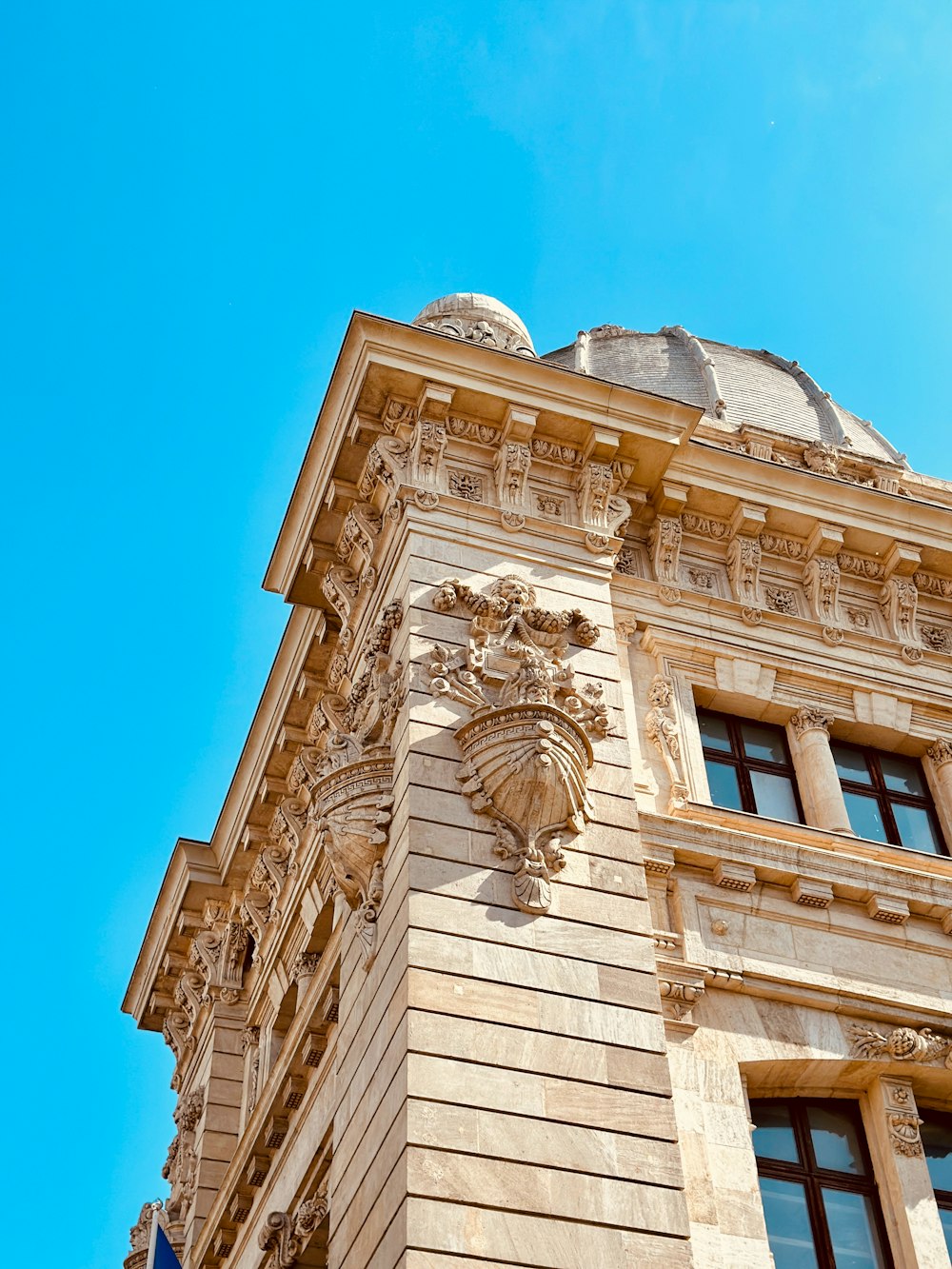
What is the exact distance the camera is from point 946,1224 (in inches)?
734

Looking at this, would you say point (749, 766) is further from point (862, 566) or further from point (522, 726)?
point (522, 726)

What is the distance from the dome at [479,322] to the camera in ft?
82.0

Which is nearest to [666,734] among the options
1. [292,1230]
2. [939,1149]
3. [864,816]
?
[864,816]

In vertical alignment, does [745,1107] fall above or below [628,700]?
below

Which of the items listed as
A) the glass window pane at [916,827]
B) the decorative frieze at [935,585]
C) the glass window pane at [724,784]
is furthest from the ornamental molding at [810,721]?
the decorative frieze at [935,585]

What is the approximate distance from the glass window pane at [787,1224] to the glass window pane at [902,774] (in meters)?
7.06

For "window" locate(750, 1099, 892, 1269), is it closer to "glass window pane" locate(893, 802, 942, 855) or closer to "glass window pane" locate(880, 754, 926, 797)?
"glass window pane" locate(893, 802, 942, 855)

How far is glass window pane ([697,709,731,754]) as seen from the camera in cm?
2348

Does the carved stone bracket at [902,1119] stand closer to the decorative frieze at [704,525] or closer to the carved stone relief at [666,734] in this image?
the carved stone relief at [666,734]

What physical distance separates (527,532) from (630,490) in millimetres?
2605

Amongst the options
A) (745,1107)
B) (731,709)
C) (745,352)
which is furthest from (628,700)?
(745,352)

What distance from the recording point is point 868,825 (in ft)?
76.3

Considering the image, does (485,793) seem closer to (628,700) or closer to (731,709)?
(628,700)

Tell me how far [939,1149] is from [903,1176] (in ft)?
3.94
